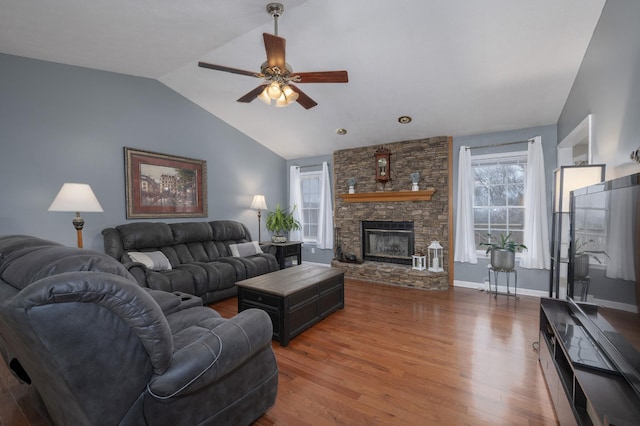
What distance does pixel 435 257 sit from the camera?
15.2 feet

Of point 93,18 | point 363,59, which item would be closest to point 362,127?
point 363,59

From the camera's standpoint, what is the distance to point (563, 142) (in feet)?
11.7

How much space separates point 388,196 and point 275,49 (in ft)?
11.3

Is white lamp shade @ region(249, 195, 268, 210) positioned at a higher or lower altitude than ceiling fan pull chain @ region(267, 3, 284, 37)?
lower

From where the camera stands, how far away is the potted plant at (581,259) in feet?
5.83

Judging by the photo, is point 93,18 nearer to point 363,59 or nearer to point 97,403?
point 363,59

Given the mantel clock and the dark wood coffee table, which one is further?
the mantel clock

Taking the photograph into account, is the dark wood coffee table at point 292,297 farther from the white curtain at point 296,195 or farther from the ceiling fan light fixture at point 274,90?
the white curtain at point 296,195

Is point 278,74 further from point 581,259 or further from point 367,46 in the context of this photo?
point 581,259

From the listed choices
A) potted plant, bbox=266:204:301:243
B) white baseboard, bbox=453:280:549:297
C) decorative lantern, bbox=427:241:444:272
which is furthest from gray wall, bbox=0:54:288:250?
white baseboard, bbox=453:280:549:297

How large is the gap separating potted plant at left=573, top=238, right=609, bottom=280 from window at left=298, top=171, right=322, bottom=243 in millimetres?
4683

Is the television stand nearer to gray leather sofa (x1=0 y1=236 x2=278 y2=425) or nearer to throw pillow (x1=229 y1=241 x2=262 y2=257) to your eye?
gray leather sofa (x1=0 y1=236 x2=278 y2=425)

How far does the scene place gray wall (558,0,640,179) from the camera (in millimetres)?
1816

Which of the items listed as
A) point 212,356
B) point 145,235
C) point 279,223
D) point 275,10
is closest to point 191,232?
point 145,235
